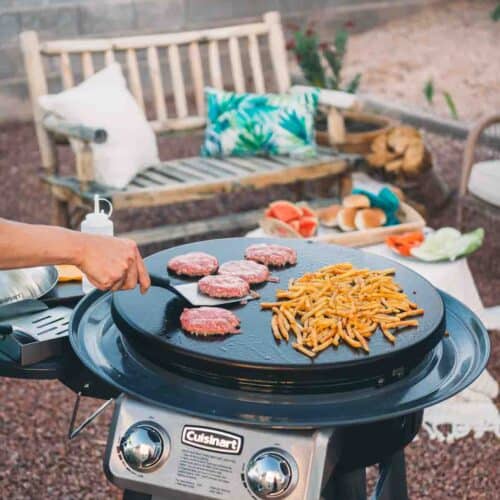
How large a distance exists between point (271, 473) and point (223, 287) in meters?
0.49

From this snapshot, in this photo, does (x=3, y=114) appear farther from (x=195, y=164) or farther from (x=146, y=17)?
(x=195, y=164)

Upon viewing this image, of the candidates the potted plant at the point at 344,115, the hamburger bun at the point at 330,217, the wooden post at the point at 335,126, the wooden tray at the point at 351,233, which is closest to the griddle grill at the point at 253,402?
the wooden tray at the point at 351,233

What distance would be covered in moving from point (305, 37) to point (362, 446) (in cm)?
480

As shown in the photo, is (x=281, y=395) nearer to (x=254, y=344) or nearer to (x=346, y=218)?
(x=254, y=344)

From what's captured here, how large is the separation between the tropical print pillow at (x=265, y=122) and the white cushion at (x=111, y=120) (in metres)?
0.44

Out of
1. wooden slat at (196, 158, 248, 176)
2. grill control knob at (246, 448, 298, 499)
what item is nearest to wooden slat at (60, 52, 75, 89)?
wooden slat at (196, 158, 248, 176)

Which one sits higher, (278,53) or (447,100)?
(278,53)

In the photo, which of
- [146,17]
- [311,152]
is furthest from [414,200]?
[146,17]

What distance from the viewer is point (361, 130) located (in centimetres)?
583

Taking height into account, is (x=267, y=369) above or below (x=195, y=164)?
above

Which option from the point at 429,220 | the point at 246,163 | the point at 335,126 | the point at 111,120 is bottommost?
the point at 429,220

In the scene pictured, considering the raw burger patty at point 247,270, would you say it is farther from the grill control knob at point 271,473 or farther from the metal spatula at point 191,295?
the grill control knob at point 271,473

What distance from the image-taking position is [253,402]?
5.82ft

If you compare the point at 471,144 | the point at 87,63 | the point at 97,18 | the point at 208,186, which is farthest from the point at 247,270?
the point at 97,18
